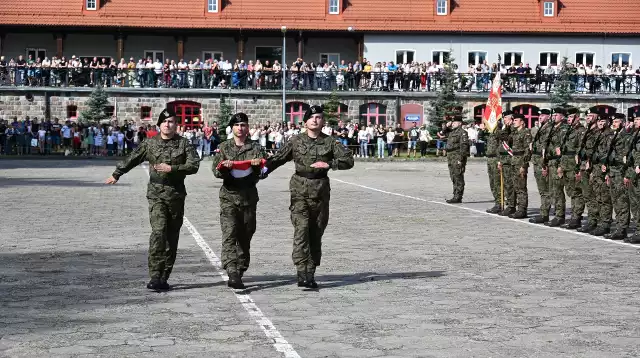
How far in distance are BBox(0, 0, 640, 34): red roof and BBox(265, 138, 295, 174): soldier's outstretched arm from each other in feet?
168

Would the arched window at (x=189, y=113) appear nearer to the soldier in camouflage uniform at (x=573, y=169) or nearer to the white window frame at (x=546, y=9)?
the white window frame at (x=546, y=9)

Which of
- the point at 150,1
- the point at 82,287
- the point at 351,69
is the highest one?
the point at 150,1

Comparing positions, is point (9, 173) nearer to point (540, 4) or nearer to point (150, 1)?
point (150, 1)

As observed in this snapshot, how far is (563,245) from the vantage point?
16734mm

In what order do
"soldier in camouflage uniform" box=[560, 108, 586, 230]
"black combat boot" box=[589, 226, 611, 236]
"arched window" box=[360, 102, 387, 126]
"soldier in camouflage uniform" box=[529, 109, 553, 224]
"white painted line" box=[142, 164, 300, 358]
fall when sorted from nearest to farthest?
"white painted line" box=[142, 164, 300, 358], "black combat boot" box=[589, 226, 611, 236], "soldier in camouflage uniform" box=[560, 108, 586, 230], "soldier in camouflage uniform" box=[529, 109, 553, 224], "arched window" box=[360, 102, 387, 126]

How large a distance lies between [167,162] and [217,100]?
47548mm

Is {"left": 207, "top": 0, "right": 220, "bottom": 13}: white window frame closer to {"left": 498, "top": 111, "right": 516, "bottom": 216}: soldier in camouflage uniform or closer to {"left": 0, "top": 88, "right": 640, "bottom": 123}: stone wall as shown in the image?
{"left": 0, "top": 88, "right": 640, "bottom": 123}: stone wall

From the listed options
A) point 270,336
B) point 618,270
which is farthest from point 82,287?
point 618,270

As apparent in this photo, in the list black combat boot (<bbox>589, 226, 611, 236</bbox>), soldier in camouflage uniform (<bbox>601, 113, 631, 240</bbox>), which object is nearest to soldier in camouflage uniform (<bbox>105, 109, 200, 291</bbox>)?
soldier in camouflage uniform (<bbox>601, 113, 631, 240</bbox>)

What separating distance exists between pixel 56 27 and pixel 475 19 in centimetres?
2322

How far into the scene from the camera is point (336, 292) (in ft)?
39.1

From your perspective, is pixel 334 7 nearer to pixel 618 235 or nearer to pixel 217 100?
pixel 217 100

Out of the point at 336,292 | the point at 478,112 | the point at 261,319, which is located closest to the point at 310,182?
the point at 336,292

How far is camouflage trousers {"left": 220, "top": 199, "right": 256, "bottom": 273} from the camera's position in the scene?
12109mm
